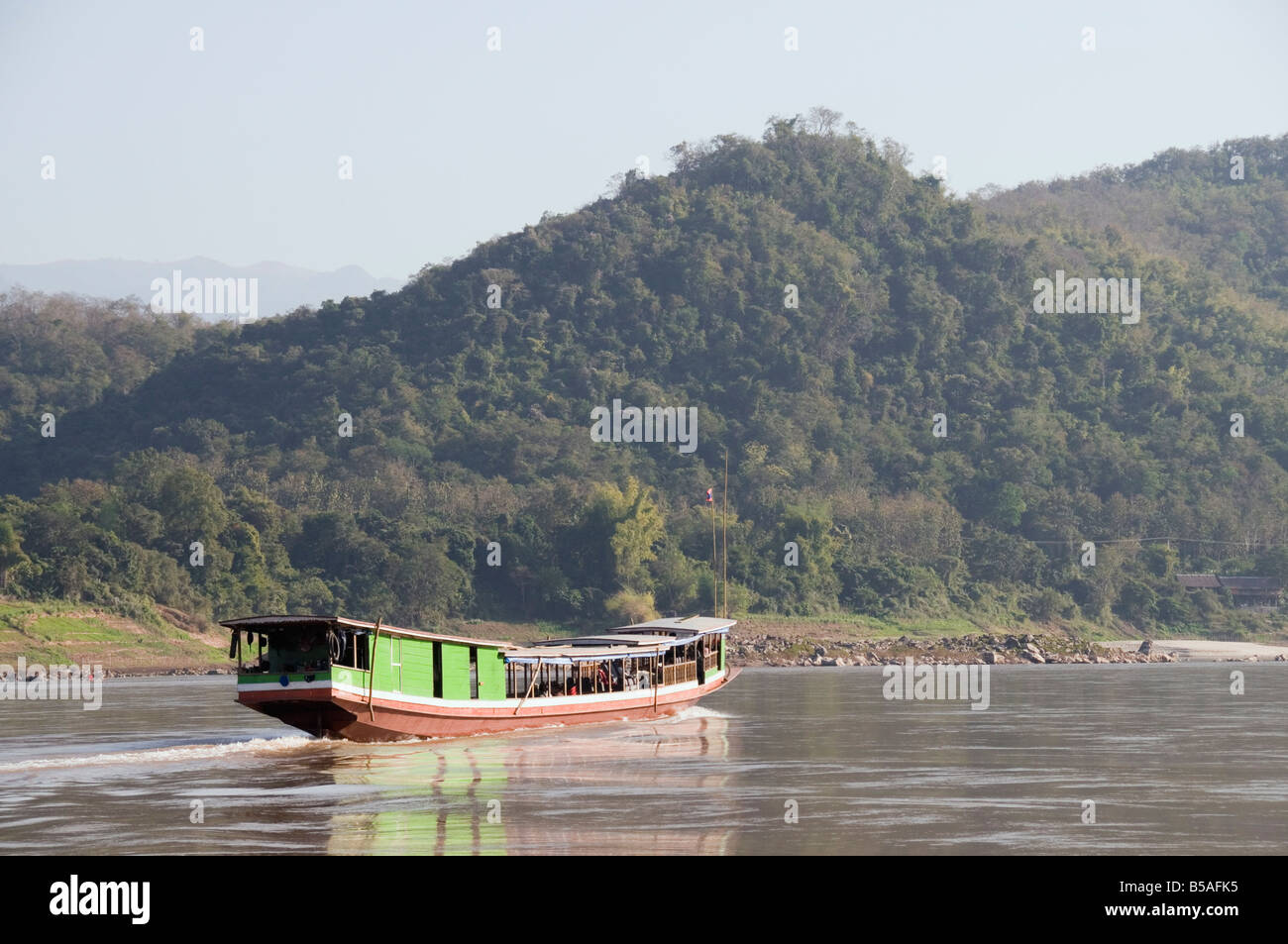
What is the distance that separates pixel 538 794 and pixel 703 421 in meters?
113

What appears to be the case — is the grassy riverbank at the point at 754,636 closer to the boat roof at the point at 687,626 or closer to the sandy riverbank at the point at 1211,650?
the sandy riverbank at the point at 1211,650

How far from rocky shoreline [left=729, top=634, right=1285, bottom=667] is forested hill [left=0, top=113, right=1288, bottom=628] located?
33.6 feet

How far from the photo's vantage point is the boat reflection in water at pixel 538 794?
75.3 feet

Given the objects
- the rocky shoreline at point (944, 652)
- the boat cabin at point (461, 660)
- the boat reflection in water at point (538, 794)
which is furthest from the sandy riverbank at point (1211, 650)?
the boat reflection in water at point (538, 794)

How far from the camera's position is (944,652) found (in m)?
91.1

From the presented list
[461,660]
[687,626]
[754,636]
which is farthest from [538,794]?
[754,636]

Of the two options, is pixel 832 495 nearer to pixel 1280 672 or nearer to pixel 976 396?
pixel 976 396

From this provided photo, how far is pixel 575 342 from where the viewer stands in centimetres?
15338

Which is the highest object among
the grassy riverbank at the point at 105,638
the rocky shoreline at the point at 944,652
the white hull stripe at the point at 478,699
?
the white hull stripe at the point at 478,699

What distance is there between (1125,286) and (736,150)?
149 feet

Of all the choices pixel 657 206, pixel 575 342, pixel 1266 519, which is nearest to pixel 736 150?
pixel 657 206

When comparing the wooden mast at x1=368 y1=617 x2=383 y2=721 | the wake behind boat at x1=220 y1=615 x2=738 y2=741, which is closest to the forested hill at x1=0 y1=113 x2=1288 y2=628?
the wake behind boat at x1=220 y1=615 x2=738 y2=741

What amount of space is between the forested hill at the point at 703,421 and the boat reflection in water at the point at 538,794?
55786mm

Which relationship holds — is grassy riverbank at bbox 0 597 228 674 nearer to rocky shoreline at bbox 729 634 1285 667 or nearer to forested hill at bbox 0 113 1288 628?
forested hill at bbox 0 113 1288 628
